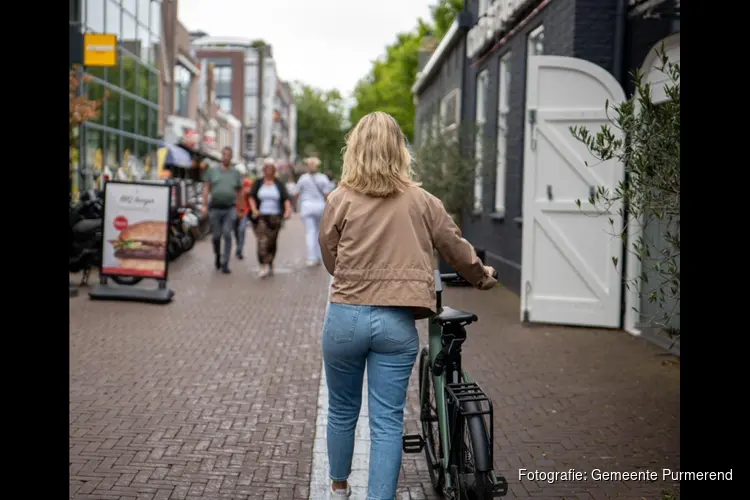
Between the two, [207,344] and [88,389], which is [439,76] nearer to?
[207,344]

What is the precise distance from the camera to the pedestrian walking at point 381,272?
11.2 feet

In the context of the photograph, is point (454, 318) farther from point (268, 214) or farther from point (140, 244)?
point (268, 214)

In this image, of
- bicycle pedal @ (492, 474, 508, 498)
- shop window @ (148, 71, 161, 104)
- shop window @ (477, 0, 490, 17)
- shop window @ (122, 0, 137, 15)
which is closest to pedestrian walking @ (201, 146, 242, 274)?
shop window @ (477, 0, 490, 17)

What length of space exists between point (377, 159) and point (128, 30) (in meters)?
21.3

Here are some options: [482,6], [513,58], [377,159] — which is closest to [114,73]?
[482,6]

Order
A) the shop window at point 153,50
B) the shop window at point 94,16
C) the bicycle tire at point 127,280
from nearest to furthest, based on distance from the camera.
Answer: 1. the bicycle tire at point 127,280
2. the shop window at point 94,16
3. the shop window at point 153,50

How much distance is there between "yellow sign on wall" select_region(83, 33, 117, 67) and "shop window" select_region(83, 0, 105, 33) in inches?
166

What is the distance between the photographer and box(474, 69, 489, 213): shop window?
49.4 ft

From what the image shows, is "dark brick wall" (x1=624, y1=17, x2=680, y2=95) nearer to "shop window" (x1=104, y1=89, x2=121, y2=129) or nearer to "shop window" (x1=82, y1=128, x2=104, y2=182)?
"shop window" (x1=82, y1=128, x2=104, y2=182)

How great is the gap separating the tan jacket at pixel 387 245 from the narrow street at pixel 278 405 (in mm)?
1183

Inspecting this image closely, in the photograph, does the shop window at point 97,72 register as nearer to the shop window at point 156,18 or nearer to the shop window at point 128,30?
the shop window at point 128,30

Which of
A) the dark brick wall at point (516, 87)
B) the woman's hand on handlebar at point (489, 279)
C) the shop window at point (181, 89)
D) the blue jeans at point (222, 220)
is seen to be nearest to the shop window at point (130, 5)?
the dark brick wall at point (516, 87)
